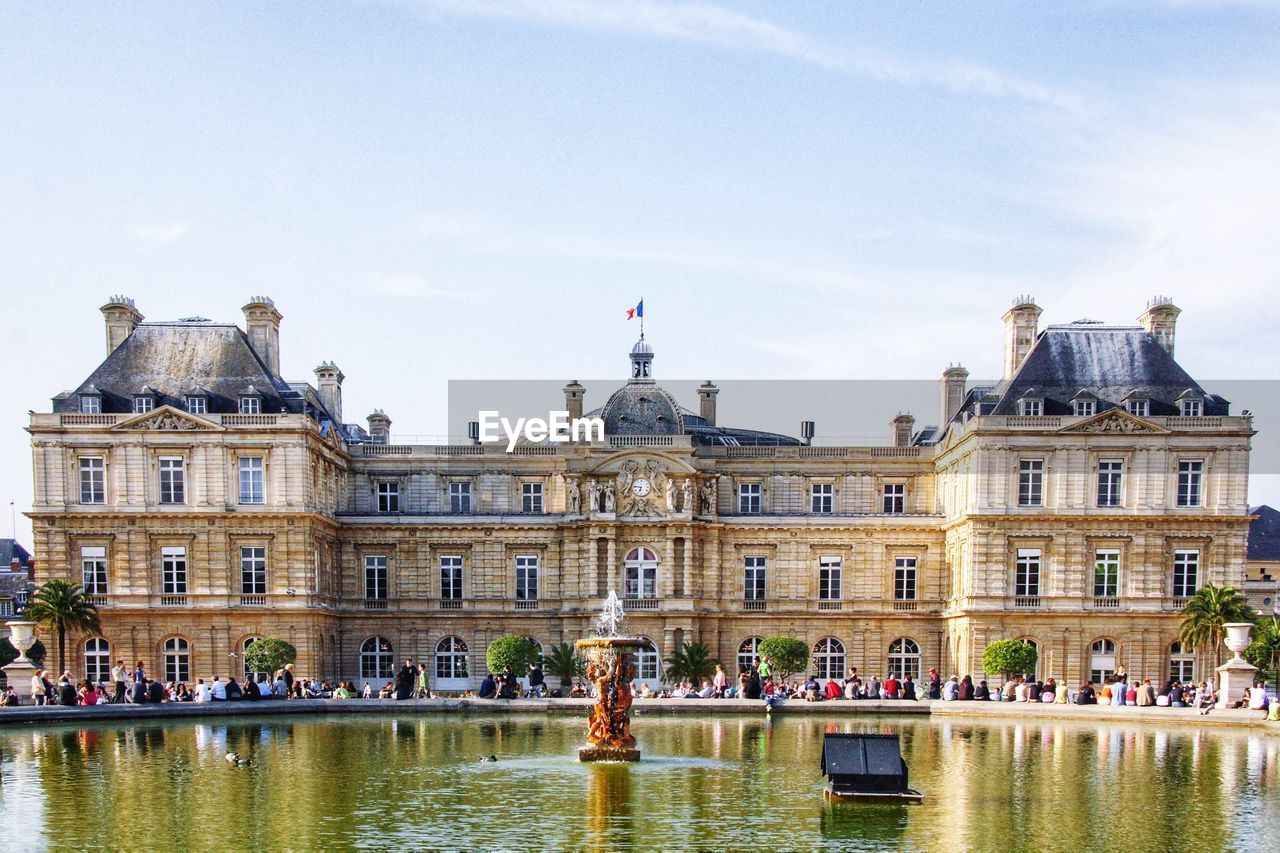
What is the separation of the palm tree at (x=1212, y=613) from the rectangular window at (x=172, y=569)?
40.7 m

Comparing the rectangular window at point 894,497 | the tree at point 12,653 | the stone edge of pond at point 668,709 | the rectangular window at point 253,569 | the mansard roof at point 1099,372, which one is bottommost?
the tree at point 12,653

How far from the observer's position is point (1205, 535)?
184 feet

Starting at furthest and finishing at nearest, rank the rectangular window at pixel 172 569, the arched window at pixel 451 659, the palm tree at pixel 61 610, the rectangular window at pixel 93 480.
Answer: the arched window at pixel 451 659 < the rectangular window at pixel 172 569 < the rectangular window at pixel 93 480 < the palm tree at pixel 61 610

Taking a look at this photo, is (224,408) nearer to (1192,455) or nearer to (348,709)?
(348,709)

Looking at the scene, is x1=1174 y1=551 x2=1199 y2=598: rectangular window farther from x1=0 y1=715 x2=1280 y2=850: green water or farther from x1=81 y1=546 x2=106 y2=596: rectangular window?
x1=81 y1=546 x2=106 y2=596: rectangular window

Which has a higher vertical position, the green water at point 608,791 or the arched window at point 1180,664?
the green water at point 608,791

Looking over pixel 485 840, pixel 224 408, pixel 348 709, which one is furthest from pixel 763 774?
pixel 224 408

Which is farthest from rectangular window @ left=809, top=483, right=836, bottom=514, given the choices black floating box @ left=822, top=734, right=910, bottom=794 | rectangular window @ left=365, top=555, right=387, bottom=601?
black floating box @ left=822, top=734, right=910, bottom=794

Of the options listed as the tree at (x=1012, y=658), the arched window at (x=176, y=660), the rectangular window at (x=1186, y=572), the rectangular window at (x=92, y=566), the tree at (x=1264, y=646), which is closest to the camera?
the tree at (x=1264, y=646)

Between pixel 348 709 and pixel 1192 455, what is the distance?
118 feet

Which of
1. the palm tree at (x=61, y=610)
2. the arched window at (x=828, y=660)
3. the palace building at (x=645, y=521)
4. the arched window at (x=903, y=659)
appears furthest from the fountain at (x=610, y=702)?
the arched window at (x=903, y=659)

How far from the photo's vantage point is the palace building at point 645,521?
55406mm

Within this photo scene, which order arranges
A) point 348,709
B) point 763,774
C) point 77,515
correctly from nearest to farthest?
point 763,774 → point 348,709 → point 77,515

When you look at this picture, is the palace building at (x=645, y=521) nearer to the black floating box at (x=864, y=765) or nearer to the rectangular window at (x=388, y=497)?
the rectangular window at (x=388, y=497)
